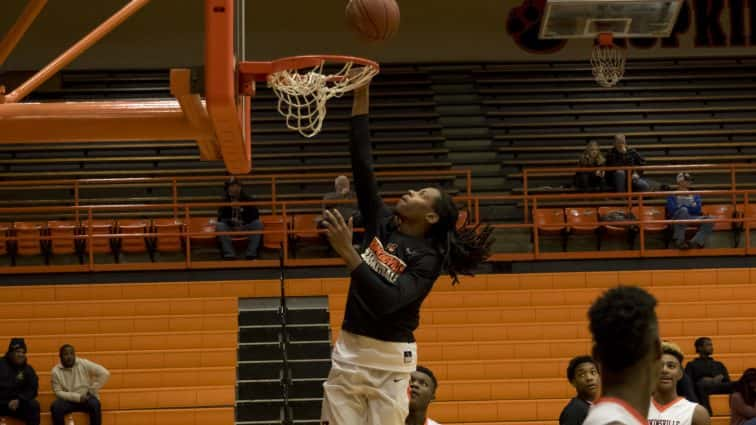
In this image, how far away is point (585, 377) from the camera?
6.41 meters

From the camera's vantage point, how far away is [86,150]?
664 inches

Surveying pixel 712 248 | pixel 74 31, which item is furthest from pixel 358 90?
pixel 74 31

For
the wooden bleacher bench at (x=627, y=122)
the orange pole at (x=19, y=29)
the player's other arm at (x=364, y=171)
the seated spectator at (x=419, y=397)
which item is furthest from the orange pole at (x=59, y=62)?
the wooden bleacher bench at (x=627, y=122)

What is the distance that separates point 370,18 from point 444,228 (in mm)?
2978

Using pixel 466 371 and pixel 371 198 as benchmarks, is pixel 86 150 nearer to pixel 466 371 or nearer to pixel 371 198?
pixel 466 371

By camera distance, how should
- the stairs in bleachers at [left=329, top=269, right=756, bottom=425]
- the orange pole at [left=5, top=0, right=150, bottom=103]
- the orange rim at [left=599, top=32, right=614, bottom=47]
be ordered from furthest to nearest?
the orange rim at [left=599, top=32, right=614, bottom=47] → the stairs in bleachers at [left=329, top=269, right=756, bottom=425] → the orange pole at [left=5, top=0, right=150, bottom=103]

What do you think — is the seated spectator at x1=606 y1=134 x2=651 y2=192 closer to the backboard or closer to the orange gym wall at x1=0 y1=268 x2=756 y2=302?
the backboard

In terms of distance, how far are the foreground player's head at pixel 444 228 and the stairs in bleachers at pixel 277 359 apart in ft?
23.4

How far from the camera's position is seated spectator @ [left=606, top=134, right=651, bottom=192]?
14.8 metres

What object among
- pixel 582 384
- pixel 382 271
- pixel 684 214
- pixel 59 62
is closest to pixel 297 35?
pixel 684 214

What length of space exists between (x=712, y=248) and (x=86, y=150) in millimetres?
8506

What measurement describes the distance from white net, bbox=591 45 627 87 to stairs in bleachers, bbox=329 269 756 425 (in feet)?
12.7

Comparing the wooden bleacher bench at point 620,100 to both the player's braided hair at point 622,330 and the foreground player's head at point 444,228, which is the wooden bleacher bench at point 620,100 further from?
the player's braided hair at point 622,330

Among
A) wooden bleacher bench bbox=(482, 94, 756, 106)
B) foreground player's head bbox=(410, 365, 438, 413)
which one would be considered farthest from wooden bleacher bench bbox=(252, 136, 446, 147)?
foreground player's head bbox=(410, 365, 438, 413)
